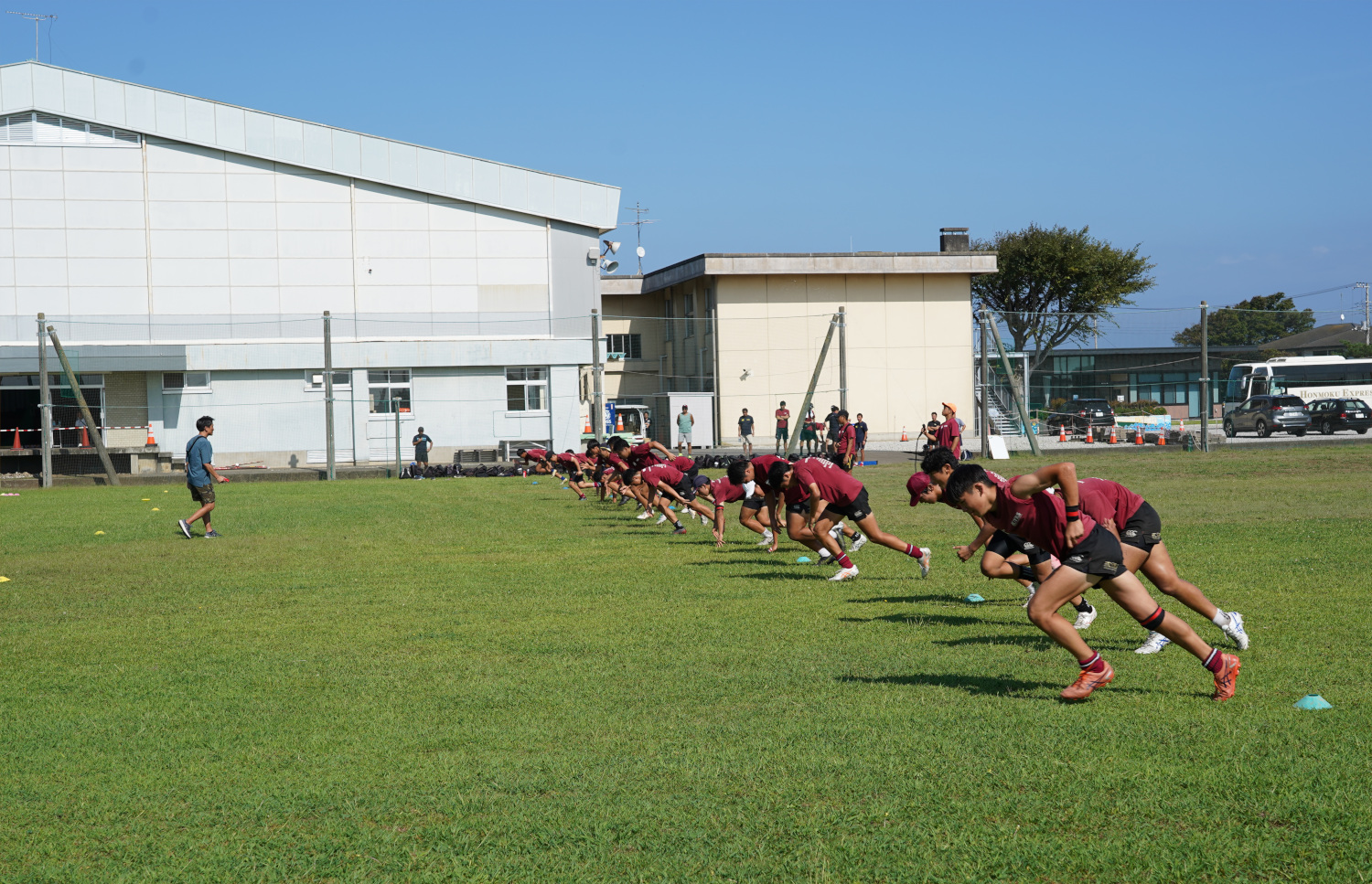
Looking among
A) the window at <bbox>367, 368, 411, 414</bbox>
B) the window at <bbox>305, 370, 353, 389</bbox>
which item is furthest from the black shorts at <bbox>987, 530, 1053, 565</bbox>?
the window at <bbox>305, 370, 353, 389</bbox>

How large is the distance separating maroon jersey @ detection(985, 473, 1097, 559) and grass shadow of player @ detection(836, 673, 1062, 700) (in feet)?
2.82

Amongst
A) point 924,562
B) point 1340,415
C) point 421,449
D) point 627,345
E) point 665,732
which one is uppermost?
point 627,345

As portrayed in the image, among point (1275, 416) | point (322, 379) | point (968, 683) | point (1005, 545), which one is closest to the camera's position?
point (968, 683)

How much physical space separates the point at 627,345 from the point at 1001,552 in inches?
1846

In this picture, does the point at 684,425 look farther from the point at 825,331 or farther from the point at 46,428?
the point at 46,428

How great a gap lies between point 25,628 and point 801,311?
139ft

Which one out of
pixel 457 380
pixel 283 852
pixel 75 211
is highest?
pixel 75 211

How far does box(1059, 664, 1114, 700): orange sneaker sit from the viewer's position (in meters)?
6.96

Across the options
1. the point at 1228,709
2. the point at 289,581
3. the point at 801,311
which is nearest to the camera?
the point at 1228,709

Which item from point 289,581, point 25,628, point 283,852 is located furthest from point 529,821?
point 289,581

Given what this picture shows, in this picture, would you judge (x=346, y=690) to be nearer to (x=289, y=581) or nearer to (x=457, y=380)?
(x=289, y=581)

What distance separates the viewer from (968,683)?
766cm

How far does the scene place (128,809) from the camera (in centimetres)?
555

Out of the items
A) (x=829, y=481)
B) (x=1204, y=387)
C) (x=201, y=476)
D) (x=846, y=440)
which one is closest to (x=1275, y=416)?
(x=1204, y=387)
